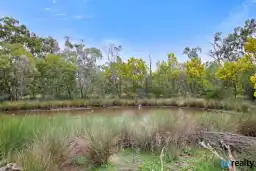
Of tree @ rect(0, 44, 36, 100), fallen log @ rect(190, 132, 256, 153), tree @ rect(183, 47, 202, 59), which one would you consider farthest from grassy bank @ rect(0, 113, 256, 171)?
tree @ rect(183, 47, 202, 59)

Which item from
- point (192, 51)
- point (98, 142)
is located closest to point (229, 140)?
point (98, 142)

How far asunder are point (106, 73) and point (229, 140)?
16512 mm

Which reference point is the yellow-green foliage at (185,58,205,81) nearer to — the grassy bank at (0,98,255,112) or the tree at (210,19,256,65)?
the tree at (210,19,256,65)

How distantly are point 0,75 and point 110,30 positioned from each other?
28.5 ft

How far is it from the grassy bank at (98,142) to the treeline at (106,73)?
1215 centimetres

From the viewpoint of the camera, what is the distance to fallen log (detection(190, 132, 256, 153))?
3080mm

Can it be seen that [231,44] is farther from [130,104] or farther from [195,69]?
[130,104]

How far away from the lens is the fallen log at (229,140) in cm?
308

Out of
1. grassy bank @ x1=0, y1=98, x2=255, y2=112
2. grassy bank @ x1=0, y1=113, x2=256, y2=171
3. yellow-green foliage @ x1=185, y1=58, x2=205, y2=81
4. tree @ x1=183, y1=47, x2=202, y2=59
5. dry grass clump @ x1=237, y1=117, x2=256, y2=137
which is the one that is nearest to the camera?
grassy bank @ x1=0, y1=113, x2=256, y2=171

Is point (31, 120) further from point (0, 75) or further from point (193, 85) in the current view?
point (193, 85)

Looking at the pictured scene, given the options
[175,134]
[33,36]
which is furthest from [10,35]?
[175,134]

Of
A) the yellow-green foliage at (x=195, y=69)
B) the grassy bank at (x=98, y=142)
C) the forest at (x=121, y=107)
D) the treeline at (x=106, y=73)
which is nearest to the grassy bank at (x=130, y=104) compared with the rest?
the forest at (x=121, y=107)

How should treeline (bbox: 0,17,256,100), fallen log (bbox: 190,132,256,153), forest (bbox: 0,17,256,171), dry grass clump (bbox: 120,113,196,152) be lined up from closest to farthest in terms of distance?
forest (bbox: 0,17,256,171)
fallen log (bbox: 190,132,256,153)
dry grass clump (bbox: 120,113,196,152)
treeline (bbox: 0,17,256,100)

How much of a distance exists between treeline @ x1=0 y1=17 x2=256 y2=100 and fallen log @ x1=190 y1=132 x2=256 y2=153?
39.5 feet
